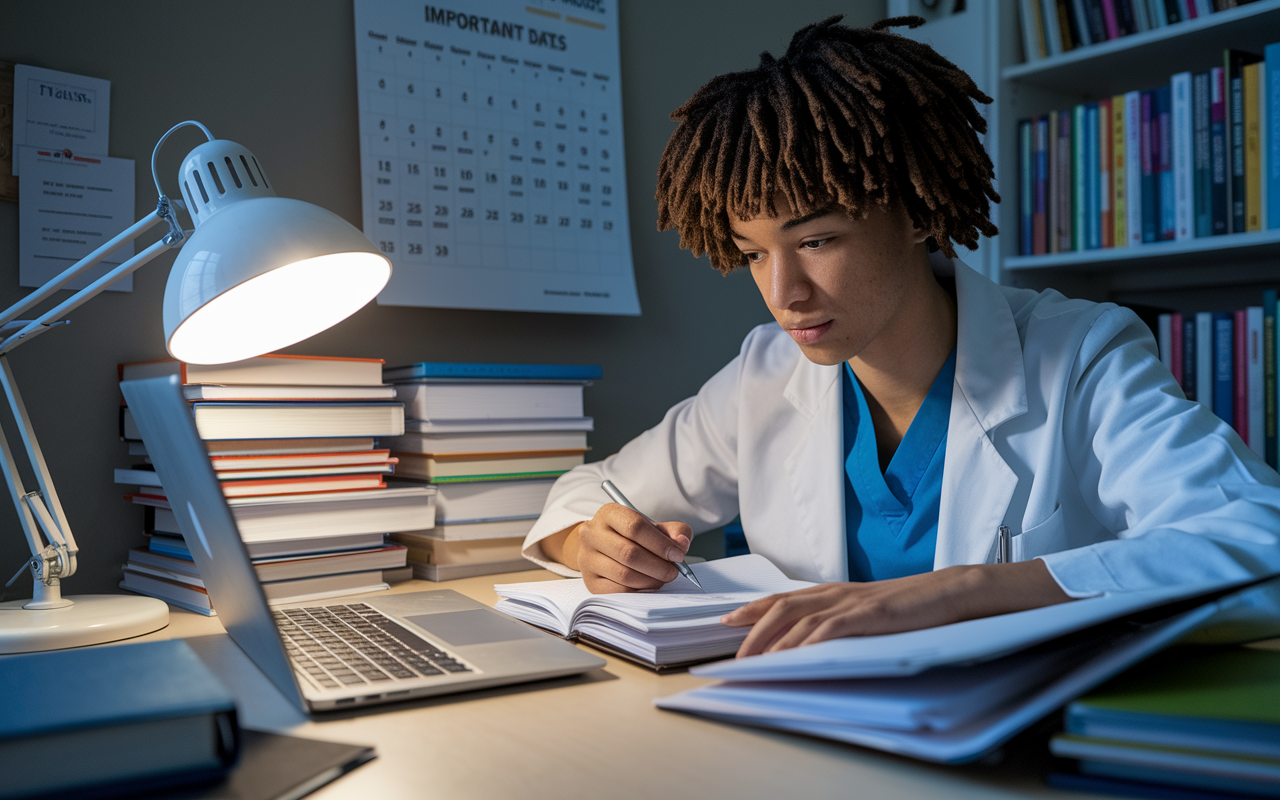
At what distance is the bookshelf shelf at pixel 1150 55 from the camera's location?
1561 millimetres

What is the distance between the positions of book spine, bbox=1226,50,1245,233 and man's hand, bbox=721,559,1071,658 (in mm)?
1212

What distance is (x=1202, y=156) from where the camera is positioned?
5.30ft

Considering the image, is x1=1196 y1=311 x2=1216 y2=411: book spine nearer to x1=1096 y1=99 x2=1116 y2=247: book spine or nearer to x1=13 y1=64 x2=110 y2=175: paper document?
x1=1096 y1=99 x2=1116 y2=247: book spine

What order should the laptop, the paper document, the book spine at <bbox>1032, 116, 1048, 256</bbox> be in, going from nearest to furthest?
the laptop
the paper document
the book spine at <bbox>1032, 116, 1048, 256</bbox>

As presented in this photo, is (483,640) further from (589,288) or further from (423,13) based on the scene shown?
(423,13)

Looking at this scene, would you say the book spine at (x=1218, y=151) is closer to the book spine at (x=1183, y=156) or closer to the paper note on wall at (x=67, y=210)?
the book spine at (x=1183, y=156)

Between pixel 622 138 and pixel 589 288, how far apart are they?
28 centimetres

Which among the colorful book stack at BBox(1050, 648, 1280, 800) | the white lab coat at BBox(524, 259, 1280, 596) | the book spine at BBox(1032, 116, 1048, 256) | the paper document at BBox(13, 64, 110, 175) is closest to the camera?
the colorful book stack at BBox(1050, 648, 1280, 800)

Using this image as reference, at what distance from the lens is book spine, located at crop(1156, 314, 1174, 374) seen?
1723mm

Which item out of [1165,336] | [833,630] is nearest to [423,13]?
[833,630]

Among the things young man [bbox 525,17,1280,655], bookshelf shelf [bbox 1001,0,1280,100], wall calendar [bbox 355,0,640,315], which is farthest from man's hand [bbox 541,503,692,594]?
bookshelf shelf [bbox 1001,0,1280,100]

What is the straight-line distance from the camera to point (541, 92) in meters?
1.49

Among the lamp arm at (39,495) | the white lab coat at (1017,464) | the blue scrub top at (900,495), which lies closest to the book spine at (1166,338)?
the white lab coat at (1017,464)

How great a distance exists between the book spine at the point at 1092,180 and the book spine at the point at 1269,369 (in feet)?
1.01
